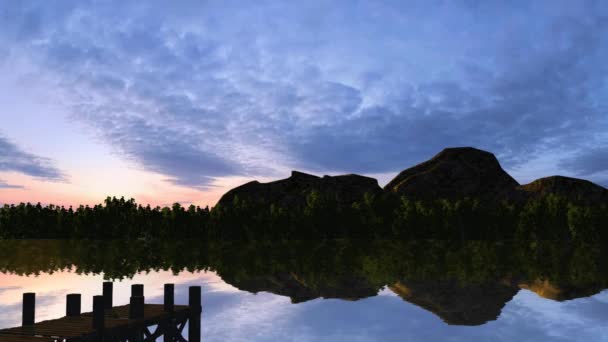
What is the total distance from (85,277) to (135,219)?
103 metres

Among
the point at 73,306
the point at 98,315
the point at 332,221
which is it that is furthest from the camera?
the point at 332,221

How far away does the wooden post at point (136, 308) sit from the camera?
18438mm

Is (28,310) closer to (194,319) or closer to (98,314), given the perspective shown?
(98,314)

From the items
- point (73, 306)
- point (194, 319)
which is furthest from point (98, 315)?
point (194, 319)

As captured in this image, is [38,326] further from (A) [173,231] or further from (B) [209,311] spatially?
(A) [173,231]

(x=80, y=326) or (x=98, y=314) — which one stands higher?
(x=98, y=314)

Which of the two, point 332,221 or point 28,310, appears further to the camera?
point 332,221

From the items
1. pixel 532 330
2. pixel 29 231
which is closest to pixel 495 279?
pixel 532 330

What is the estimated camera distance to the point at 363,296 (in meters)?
37.9

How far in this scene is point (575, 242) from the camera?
354ft

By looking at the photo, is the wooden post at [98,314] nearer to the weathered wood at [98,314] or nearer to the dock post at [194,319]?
the weathered wood at [98,314]

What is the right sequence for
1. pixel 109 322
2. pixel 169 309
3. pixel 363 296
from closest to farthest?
1. pixel 109 322
2. pixel 169 309
3. pixel 363 296

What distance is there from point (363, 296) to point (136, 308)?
70.5 ft

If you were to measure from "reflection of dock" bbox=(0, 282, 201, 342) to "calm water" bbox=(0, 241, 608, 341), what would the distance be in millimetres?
4455
